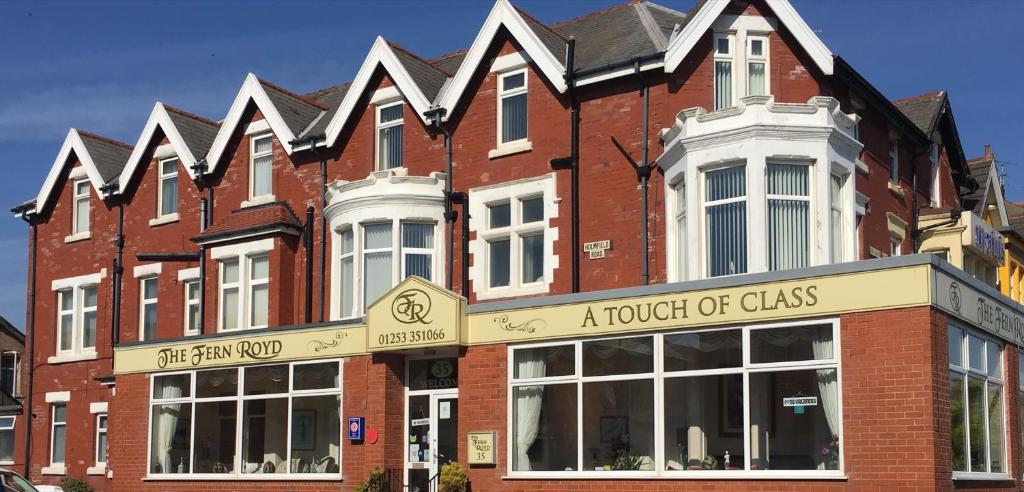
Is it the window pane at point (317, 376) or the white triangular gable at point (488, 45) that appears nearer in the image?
the window pane at point (317, 376)

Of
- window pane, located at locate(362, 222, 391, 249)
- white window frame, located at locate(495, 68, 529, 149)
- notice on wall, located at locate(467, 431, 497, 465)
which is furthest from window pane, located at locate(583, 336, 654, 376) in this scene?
window pane, located at locate(362, 222, 391, 249)

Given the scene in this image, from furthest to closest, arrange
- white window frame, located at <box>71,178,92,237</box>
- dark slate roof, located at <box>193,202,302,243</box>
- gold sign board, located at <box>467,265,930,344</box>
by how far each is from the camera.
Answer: white window frame, located at <box>71,178,92,237</box> < dark slate roof, located at <box>193,202,302,243</box> < gold sign board, located at <box>467,265,930,344</box>

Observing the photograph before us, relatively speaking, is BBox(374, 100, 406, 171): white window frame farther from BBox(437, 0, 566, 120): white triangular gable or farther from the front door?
the front door

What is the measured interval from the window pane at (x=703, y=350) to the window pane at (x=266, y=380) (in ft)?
29.6

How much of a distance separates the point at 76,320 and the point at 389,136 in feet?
37.4

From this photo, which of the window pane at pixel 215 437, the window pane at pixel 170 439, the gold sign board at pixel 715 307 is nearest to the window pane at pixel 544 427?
the gold sign board at pixel 715 307

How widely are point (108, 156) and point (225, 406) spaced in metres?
11.7

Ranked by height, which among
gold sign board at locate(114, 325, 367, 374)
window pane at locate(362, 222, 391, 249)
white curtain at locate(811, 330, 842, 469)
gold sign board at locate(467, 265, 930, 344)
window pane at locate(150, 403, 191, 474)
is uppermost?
window pane at locate(362, 222, 391, 249)

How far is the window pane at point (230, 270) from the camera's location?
98.2 feet

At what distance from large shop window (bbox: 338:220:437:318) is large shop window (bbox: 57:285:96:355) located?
10361mm

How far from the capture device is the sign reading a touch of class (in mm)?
22281

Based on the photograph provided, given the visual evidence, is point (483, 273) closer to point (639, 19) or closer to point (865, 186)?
point (639, 19)

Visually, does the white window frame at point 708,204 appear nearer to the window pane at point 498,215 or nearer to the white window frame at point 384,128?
the window pane at point 498,215

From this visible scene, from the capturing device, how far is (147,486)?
27.2 meters
